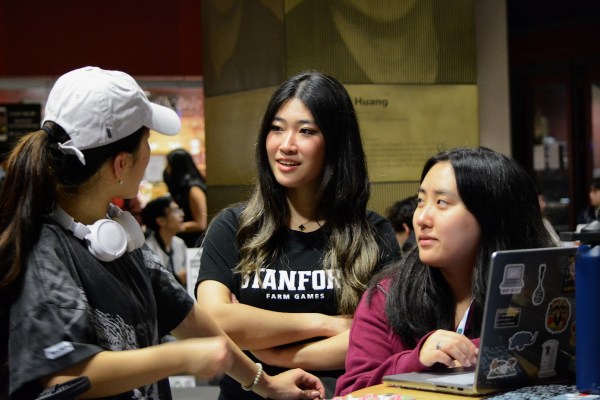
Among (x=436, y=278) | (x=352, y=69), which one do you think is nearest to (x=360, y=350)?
(x=436, y=278)

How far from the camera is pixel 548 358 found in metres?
2.05

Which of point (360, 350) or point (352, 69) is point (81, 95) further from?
point (352, 69)

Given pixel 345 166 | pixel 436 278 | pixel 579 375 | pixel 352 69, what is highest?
pixel 352 69

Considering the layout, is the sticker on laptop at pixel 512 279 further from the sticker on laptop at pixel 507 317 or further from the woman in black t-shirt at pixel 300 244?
the woman in black t-shirt at pixel 300 244

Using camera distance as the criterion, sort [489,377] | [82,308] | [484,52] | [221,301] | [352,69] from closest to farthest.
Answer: [82,308]
[489,377]
[221,301]
[352,69]
[484,52]

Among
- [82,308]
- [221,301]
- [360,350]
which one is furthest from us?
[221,301]

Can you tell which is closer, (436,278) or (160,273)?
(160,273)

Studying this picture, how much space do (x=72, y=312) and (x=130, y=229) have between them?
0.96 ft

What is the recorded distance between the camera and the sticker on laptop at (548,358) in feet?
6.68

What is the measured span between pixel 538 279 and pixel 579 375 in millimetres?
212

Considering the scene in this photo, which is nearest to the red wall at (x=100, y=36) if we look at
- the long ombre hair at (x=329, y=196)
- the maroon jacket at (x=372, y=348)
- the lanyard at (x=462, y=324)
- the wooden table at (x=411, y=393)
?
the long ombre hair at (x=329, y=196)

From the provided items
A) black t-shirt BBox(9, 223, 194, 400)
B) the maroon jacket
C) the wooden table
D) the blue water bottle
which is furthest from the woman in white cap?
the blue water bottle

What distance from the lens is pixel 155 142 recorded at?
31.2 ft

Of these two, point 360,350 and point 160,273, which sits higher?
point 160,273
